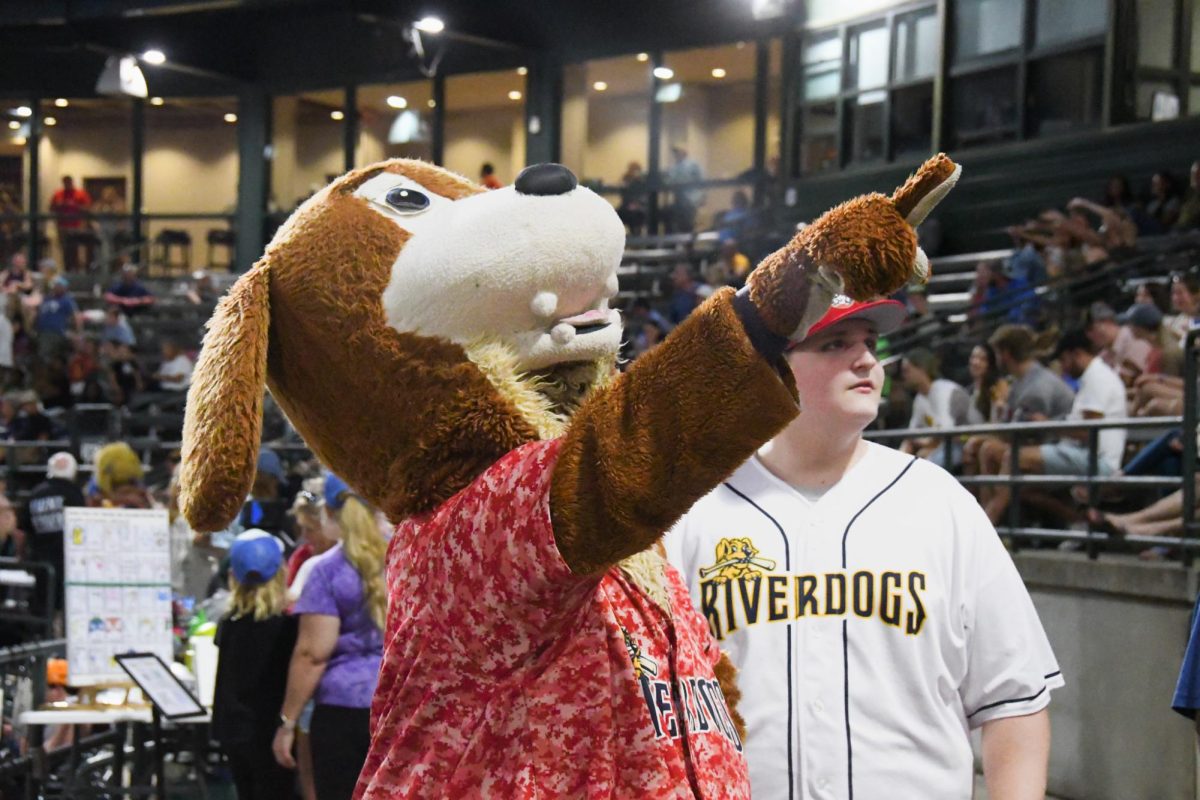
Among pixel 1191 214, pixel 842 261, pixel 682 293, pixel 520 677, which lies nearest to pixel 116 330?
pixel 682 293

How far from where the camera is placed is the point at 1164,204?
527 inches

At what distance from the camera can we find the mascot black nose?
238 cm

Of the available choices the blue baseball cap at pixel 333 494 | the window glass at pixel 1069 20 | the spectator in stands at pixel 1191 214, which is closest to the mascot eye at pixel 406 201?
the blue baseball cap at pixel 333 494

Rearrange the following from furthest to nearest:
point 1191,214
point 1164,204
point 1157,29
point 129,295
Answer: point 129,295
point 1157,29
point 1164,204
point 1191,214

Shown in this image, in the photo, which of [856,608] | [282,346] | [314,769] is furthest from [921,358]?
[282,346]

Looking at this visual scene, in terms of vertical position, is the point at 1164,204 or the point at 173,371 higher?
the point at 1164,204

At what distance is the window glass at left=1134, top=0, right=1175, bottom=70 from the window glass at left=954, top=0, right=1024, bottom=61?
1606 millimetres

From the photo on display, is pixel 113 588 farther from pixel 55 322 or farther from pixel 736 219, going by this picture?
pixel 55 322

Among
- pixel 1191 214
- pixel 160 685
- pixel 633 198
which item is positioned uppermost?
pixel 633 198

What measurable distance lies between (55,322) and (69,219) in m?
6.48

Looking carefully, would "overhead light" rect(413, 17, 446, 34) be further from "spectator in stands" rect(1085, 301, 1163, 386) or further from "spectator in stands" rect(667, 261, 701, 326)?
"spectator in stands" rect(1085, 301, 1163, 386)

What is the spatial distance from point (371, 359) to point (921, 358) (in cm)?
914

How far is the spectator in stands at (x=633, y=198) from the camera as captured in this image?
71.0 feet

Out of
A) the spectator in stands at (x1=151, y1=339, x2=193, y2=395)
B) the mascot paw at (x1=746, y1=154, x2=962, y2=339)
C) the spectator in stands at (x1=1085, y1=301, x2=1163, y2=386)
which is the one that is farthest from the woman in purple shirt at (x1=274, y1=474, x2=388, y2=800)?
the spectator in stands at (x1=151, y1=339, x2=193, y2=395)
